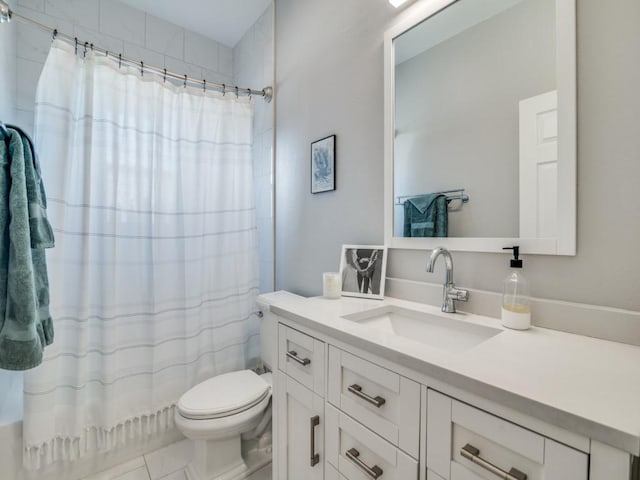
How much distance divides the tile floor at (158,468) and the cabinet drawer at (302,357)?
873 mm

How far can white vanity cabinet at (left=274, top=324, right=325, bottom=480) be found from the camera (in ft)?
2.94

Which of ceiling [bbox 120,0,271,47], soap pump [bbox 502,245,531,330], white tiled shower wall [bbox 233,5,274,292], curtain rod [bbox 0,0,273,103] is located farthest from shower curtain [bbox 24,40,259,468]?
soap pump [bbox 502,245,531,330]

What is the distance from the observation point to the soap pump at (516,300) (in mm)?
804

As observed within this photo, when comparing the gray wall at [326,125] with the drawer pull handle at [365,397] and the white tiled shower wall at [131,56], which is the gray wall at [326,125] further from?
the drawer pull handle at [365,397]

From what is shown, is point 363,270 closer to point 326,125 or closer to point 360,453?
point 360,453

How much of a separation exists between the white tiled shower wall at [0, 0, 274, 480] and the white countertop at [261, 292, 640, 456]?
1460 mm

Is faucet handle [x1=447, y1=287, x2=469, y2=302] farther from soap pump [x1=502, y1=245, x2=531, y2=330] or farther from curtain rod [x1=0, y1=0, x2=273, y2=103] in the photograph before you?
curtain rod [x1=0, y1=0, x2=273, y2=103]

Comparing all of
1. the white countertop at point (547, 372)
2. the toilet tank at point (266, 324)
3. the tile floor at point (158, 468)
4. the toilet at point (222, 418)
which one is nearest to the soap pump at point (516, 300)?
the white countertop at point (547, 372)

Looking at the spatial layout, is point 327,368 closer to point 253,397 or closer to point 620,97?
point 253,397

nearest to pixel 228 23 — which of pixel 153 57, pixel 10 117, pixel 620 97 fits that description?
pixel 153 57

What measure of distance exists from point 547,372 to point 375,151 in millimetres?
999

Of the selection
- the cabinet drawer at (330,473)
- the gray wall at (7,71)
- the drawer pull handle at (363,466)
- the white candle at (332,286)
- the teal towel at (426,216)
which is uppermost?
the gray wall at (7,71)

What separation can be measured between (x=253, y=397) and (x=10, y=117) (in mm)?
1961

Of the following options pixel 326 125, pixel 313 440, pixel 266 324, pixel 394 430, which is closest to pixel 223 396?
pixel 266 324
